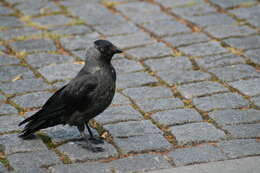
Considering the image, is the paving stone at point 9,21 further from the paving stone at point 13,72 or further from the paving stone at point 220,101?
the paving stone at point 220,101

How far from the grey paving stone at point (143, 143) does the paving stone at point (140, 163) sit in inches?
4.9

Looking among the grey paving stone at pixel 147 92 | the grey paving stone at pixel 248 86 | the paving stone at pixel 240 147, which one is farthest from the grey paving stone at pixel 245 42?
the paving stone at pixel 240 147

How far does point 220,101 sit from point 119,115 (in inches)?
42.5

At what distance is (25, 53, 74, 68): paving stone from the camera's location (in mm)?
7430

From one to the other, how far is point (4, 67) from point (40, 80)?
0.60 meters

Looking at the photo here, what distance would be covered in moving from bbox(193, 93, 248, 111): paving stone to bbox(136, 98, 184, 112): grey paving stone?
0.20 metres

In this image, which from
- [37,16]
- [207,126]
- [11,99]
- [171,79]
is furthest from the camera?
[37,16]

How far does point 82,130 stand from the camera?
572 cm

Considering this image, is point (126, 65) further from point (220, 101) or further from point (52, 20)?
point (52, 20)

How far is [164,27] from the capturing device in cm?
834

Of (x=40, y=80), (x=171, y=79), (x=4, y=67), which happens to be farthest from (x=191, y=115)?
(x=4, y=67)

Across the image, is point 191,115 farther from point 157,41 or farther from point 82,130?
point 157,41

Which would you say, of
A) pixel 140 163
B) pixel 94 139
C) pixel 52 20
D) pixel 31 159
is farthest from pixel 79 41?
pixel 140 163

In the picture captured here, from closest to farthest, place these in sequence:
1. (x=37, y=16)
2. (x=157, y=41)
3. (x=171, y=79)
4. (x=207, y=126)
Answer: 1. (x=207, y=126)
2. (x=171, y=79)
3. (x=157, y=41)
4. (x=37, y=16)
